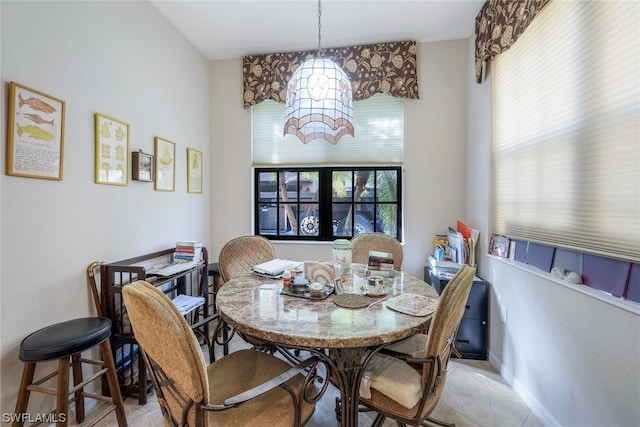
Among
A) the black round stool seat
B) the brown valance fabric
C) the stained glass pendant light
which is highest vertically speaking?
the brown valance fabric

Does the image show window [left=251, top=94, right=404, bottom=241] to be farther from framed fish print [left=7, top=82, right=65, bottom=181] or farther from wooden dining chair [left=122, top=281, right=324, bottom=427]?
wooden dining chair [left=122, top=281, right=324, bottom=427]

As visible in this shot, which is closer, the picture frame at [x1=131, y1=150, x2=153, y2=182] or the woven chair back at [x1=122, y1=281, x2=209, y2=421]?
the woven chair back at [x1=122, y1=281, x2=209, y2=421]

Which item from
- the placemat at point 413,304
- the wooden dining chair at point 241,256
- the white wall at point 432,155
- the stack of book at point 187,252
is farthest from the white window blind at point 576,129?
the stack of book at point 187,252

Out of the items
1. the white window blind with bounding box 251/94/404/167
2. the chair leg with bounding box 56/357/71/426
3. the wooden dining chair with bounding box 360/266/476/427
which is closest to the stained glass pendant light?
the wooden dining chair with bounding box 360/266/476/427

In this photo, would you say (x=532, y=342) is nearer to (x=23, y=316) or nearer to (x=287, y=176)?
(x=287, y=176)

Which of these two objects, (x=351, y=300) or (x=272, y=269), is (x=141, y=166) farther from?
(x=351, y=300)

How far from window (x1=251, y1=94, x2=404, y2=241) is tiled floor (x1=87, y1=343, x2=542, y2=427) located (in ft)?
4.94

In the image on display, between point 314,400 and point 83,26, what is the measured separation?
8.56 feet

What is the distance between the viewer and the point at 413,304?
4.26 ft

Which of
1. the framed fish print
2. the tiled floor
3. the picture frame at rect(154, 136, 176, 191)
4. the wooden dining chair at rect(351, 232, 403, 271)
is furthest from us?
the picture frame at rect(154, 136, 176, 191)

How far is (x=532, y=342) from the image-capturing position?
1.75 meters

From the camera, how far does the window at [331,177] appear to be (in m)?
2.98

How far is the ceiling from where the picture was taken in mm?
2307

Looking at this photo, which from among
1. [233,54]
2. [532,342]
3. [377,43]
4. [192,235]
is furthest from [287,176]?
[532,342]
